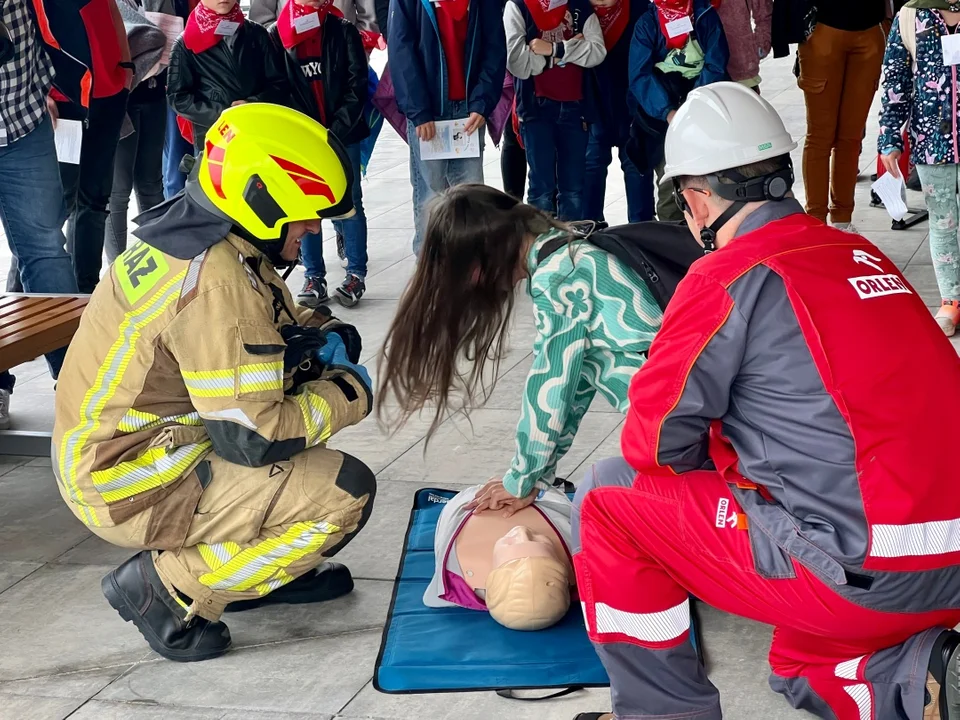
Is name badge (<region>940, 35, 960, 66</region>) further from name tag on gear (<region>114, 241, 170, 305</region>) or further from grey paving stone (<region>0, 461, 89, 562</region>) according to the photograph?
grey paving stone (<region>0, 461, 89, 562</region>)

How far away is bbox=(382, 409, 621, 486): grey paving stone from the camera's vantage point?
4.64 metres

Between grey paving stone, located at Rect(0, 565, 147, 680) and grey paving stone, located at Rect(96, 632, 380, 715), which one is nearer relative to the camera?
grey paving stone, located at Rect(96, 632, 380, 715)

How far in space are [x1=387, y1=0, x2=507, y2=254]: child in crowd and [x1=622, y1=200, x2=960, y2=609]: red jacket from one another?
410cm

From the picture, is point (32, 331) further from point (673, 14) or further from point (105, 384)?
point (673, 14)

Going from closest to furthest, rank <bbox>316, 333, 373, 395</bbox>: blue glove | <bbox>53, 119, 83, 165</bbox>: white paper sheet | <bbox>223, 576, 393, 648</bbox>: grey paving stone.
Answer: <bbox>223, 576, 393, 648</bbox>: grey paving stone
<bbox>316, 333, 373, 395</bbox>: blue glove
<bbox>53, 119, 83, 165</bbox>: white paper sheet

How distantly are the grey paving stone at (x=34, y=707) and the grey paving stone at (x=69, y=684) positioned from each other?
2 cm

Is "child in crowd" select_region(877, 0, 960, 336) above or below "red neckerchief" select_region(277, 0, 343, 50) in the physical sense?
below

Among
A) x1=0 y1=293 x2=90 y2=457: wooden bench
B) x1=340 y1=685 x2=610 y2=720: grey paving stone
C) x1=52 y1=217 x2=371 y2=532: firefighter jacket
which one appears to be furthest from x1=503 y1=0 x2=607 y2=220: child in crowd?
x1=340 y1=685 x2=610 y2=720: grey paving stone

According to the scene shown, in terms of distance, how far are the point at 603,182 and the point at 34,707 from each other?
483 cm

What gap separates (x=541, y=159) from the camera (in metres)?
6.88

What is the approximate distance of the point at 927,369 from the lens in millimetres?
2350

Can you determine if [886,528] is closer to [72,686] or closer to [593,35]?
[72,686]

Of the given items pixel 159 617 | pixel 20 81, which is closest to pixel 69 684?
pixel 159 617

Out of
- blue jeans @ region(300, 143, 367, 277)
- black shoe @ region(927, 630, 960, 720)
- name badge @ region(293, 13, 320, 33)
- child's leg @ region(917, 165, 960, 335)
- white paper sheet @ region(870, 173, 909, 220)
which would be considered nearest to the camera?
black shoe @ region(927, 630, 960, 720)
